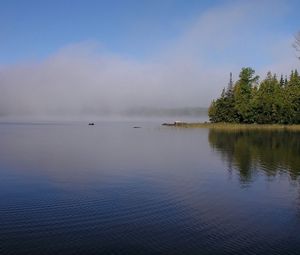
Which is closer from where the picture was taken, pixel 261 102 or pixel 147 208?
pixel 147 208

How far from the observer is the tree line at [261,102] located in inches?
5108

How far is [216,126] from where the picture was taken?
132 m

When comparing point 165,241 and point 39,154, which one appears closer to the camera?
point 165,241

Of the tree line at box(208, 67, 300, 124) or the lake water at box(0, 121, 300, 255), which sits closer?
the lake water at box(0, 121, 300, 255)

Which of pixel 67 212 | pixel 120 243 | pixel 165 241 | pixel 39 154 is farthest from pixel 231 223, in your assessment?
pixel 39 154

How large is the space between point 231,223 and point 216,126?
115803 millimetres

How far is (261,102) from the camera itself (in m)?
131

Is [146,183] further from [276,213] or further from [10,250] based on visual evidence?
[10,250]

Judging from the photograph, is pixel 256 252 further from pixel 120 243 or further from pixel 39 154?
pixel 39 154

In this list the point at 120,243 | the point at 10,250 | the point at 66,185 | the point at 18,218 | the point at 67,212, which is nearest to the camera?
the point at 10,250

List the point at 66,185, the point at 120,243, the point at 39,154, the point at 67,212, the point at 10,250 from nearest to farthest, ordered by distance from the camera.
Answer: the point at 10,250 → the point at 120,243 → the point at 67,212 → the point at 66,185 → the point at 39,154

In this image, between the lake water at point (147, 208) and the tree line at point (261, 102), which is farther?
the tree line at point (261, 102)

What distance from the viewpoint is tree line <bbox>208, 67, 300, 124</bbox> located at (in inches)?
5108

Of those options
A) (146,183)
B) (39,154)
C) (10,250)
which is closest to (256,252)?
(10,250)
